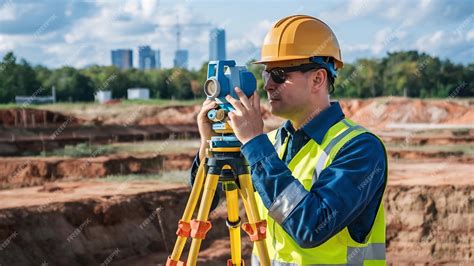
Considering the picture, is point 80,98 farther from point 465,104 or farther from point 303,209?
point 303,209

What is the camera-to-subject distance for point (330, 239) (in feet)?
7.07

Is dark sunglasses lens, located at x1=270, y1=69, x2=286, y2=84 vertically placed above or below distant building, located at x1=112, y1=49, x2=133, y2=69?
below

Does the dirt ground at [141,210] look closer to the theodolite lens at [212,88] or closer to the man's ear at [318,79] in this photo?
the theodolite lens at [212,88]

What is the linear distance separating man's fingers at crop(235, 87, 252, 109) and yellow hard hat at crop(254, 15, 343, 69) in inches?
6.9

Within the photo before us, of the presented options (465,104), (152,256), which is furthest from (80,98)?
(152,256)

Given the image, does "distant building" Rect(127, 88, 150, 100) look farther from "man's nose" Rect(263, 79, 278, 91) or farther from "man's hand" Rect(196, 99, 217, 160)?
"man's nose" Rect(263, 79, 278, 91)

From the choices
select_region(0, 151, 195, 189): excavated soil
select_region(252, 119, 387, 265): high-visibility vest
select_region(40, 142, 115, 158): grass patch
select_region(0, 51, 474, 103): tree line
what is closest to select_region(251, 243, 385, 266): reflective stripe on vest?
select_region(252, 119, 387, 265): high-visibility vest

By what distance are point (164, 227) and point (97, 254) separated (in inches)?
71.5

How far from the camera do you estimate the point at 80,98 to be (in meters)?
47.1

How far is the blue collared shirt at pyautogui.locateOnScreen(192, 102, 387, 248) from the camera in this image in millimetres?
1985

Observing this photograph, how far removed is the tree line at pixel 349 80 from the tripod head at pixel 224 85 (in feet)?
146

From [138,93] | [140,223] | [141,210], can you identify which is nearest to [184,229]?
[140,223]

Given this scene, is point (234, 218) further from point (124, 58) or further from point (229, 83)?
point (124, 58)

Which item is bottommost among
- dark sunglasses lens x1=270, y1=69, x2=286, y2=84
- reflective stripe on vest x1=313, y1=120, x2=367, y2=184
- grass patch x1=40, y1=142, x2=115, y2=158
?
grass patch x1=40, y1=142, x2=115, y2=158
